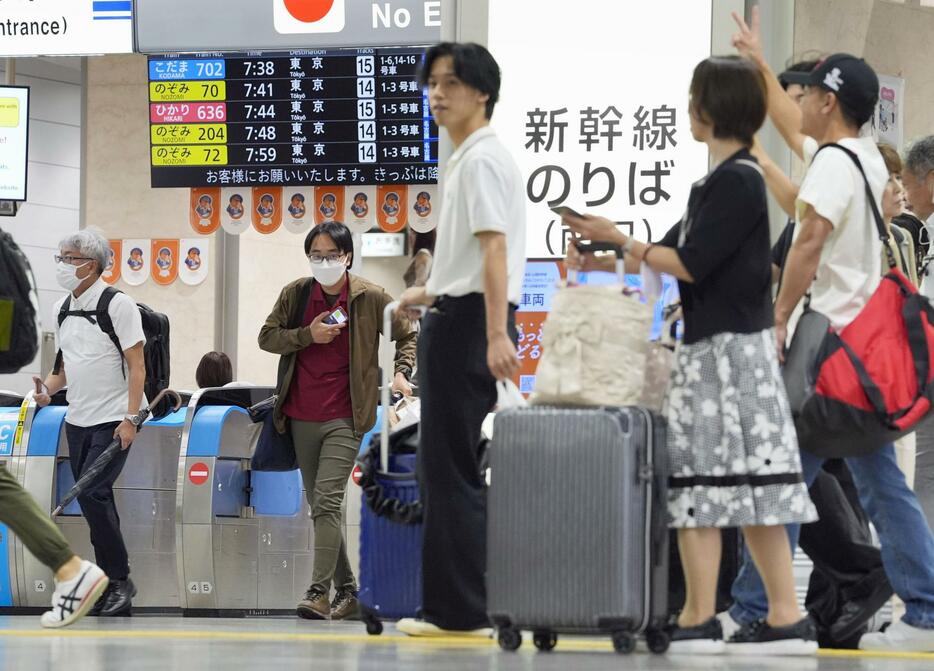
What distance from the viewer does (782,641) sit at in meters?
4.21

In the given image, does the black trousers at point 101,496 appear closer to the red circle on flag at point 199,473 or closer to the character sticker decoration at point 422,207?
the red circle on flag at point 199,473

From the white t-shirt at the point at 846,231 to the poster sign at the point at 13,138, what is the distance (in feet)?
30.0

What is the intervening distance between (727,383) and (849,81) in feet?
3.40

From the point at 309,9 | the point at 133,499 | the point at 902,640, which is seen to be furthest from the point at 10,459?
the point at 902,640

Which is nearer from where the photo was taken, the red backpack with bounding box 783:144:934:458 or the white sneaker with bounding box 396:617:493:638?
the red backpack with bounding box 783:144:934:458

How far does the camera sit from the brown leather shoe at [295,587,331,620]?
668cm

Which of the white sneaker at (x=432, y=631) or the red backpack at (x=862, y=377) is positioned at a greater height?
the red backpack at (x=862, y=377)

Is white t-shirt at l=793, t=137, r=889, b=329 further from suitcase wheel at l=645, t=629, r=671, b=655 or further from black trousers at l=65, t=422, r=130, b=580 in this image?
black trousers at l=65, t=422, r=130, b=580

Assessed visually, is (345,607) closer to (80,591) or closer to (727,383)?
(80,591)

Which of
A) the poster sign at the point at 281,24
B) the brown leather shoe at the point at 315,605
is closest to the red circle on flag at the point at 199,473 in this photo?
the brown leather shoe at the point at 315,605

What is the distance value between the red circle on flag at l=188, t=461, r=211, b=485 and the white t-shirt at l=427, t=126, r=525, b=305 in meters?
3.93

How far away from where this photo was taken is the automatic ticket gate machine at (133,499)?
8.37 m

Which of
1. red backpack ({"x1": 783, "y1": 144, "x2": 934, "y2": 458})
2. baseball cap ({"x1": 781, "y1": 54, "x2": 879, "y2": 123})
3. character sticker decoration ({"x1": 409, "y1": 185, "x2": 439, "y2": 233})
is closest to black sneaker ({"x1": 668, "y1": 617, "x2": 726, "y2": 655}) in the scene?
red backpack ({"x1": 783, "y1": 144, "x2": 934, "y2": 458})

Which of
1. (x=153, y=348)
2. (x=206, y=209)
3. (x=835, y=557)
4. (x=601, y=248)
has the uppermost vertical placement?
(x=206, y=209)
